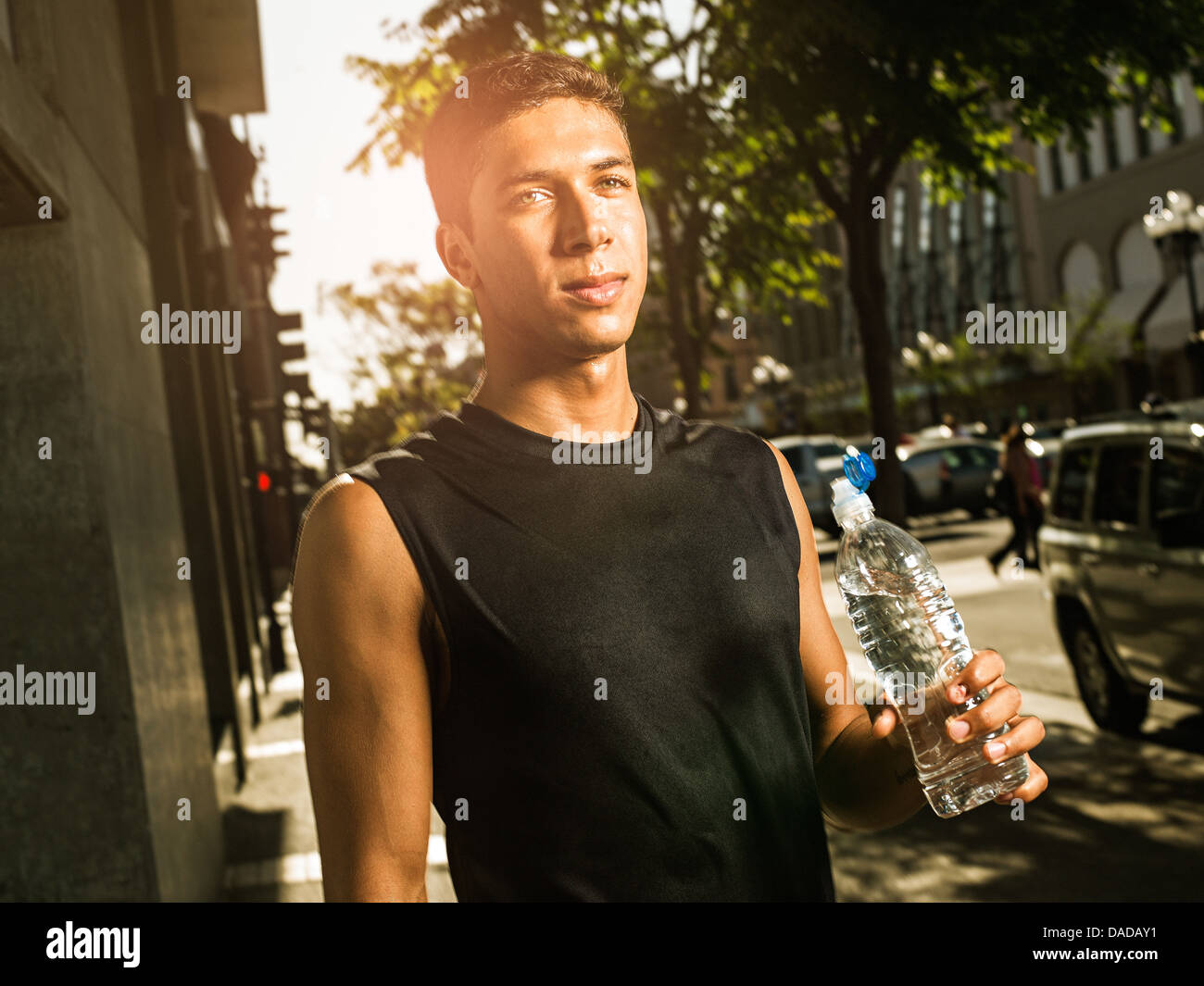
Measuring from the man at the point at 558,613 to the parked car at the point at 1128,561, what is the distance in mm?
6742

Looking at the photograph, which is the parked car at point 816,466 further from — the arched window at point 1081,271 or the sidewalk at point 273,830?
the arched window at point 1081,271

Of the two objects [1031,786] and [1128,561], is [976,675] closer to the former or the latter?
[1031,786]

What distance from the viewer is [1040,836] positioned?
7355 mm

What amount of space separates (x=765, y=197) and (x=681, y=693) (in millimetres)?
12964

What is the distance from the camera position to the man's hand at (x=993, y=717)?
1873 mm

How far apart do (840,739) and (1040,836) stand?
5.70 m

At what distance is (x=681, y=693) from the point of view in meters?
1.82

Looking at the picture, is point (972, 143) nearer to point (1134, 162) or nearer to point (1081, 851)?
point (1081, 851)

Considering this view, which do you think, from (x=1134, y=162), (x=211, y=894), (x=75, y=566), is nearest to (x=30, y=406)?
(x=75, y=566)

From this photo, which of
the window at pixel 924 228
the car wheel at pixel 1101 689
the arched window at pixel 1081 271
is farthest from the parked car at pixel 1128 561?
the window at pixel 924 228

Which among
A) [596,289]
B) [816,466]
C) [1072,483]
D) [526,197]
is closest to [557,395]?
[596,289]

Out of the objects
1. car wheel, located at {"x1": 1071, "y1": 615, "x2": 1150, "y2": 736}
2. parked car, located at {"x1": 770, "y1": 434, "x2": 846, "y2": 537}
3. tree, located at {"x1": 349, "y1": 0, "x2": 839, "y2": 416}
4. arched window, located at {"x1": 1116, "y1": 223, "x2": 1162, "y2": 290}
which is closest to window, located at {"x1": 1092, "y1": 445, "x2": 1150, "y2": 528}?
car wheel, located at {"x1": 1071, "y1": 615, "x2": 1150, "y2": 736}

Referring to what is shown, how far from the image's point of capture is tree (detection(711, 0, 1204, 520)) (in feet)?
28.9

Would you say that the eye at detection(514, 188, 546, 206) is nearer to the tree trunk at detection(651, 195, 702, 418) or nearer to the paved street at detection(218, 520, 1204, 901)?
the paved street at detection(218, 520, 1204, 901)
